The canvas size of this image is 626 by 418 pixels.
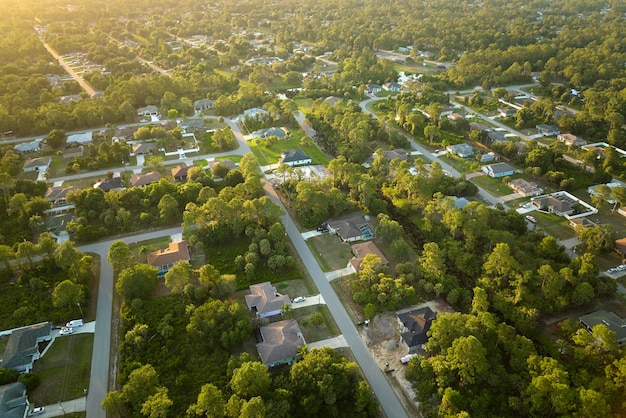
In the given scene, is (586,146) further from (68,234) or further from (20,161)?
(20,161)

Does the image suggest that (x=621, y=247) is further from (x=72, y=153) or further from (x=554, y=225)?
(x=72, y=153)

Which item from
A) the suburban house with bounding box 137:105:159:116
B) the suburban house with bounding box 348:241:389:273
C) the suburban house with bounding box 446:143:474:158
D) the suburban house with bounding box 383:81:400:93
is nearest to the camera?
the suburban house with bounding box 348:241:389:273

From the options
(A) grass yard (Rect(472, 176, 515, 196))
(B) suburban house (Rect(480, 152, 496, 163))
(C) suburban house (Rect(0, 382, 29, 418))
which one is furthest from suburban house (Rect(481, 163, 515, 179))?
(C) suburban house (Rect(0, 382, 29, 418))

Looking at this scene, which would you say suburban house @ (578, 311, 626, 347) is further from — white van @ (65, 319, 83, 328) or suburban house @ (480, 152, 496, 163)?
white van @ (65, 319, 83, 328)

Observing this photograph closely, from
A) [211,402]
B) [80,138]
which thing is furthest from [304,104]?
[211,402]

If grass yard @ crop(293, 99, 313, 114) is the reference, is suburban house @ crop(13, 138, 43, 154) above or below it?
above

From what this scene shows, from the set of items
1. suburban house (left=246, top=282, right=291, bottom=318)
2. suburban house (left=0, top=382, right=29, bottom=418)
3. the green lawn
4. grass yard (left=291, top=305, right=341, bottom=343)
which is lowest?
the green lawn
